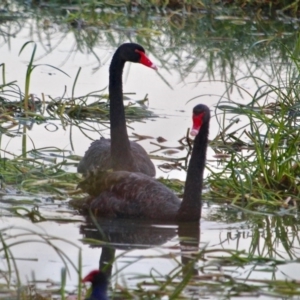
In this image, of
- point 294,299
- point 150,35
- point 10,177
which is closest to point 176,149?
point 10,177

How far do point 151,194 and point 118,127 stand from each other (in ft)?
4.08

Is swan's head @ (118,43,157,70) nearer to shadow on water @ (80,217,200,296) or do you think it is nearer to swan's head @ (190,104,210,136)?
swan's head @ (190,104,210,136)

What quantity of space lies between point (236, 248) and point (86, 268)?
111 cm

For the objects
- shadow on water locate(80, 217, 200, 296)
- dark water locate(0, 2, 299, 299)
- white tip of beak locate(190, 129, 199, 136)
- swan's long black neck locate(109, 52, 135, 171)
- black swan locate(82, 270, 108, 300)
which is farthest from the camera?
swan's long black neck locate(109, 52, 135, 171)

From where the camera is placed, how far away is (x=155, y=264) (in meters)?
5.91

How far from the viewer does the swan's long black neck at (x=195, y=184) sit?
22.9 ft

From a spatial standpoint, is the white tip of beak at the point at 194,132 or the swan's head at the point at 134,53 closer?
the white tip of beak at the point at 194,132

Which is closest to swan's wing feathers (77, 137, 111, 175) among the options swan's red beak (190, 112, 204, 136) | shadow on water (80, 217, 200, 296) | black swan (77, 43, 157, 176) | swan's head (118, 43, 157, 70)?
black swan (77, 43, 157, 176)

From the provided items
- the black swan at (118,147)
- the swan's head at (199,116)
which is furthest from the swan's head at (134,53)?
the swan's head at (199,116)

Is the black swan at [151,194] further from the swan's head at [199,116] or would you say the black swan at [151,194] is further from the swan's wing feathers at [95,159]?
the swan's wing feathers at [95,159]

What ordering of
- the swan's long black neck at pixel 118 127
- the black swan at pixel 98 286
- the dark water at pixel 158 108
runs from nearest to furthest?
1. the black swan at pixel 98 286
2. the dark water at pixel 158 108
3. the swan's long black neck at pixel 118 127

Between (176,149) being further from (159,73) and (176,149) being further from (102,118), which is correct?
(159,73)

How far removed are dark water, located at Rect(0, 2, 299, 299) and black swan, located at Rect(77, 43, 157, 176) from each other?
0.99 ft

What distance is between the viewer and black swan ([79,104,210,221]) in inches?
276
